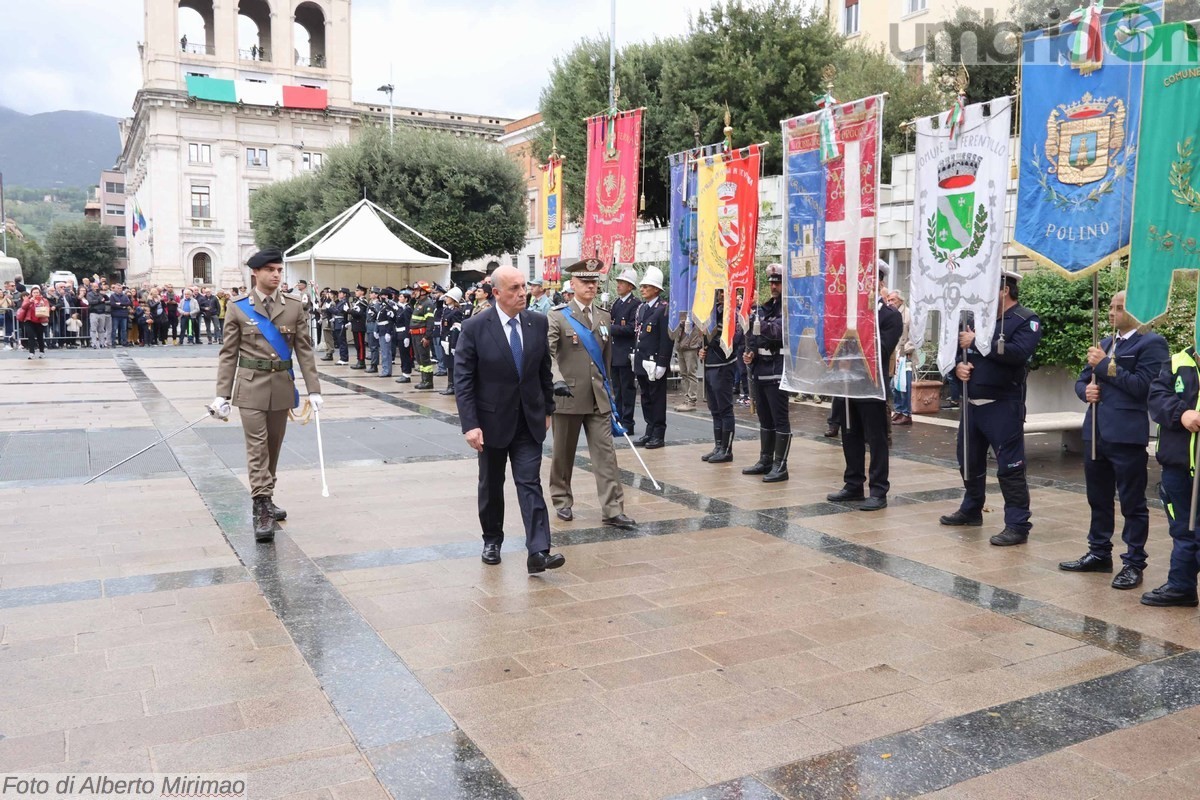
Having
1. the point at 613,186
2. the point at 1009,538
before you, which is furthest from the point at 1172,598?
the point at 613,186

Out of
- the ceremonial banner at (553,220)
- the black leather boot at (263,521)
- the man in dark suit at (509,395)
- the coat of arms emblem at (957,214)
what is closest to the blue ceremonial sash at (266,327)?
the black leather boot at (263,521)

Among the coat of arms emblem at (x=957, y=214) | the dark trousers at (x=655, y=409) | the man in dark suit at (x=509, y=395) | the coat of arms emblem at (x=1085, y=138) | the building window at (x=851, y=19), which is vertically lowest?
the dark trousers at (x=655, y=409)

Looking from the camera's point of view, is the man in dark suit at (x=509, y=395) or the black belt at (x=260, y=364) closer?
the man in dark suit at (x=509, y=395)

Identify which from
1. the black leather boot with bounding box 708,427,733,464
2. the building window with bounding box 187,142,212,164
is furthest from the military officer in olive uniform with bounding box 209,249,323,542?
the building window with bounding box 187,142,212,164

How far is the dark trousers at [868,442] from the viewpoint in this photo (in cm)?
761

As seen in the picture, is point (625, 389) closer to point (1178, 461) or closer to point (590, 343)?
point (590, 343)

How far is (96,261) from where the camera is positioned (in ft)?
265

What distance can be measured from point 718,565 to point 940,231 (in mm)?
3130

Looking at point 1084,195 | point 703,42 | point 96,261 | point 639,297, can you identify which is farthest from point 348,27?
point 1084,195

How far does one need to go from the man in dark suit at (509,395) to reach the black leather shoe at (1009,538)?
293cm

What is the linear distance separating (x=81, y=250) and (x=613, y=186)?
81.4 m

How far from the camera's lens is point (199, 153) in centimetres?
6488

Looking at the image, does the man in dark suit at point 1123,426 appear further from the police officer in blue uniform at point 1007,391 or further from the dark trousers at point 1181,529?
the police officer in blue uniform at point 1007,391

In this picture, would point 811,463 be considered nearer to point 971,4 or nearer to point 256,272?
point 256,272
